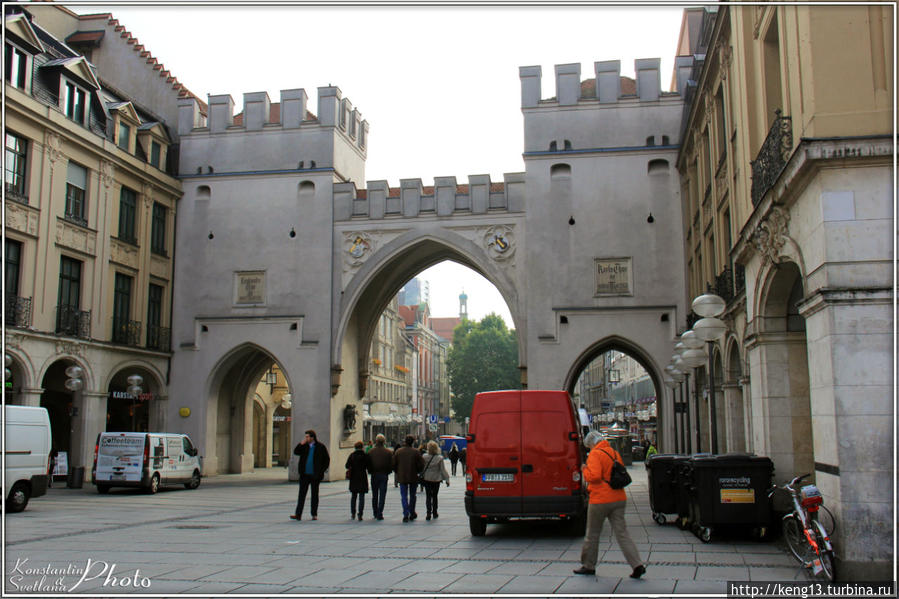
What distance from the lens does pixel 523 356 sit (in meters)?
29.0

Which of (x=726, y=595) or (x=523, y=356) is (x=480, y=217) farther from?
(x=726, y=595)

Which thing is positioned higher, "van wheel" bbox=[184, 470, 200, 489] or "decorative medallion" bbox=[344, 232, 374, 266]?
"decorative medallion" bbox=[344, 232, 374, 266]

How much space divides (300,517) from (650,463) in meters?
6.61

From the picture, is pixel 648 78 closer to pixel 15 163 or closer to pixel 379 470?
pixel 379 470

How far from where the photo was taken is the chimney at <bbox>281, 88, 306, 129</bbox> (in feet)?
106

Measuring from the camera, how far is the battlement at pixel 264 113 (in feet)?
105

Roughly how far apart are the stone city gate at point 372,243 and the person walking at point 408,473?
12365 mm

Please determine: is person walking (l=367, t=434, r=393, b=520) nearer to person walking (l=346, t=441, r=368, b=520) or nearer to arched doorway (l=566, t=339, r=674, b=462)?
person walking (l=346, t=441, r=368, b=520)

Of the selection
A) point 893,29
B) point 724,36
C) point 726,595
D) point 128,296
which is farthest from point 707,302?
point 128,296

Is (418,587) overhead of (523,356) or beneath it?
beneath

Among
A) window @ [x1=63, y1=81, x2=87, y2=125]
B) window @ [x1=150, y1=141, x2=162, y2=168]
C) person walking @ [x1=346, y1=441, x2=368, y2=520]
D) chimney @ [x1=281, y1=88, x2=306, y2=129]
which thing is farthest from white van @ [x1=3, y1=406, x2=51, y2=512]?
chimney @ [x1=281, y1=88, x2=306, y2=129]

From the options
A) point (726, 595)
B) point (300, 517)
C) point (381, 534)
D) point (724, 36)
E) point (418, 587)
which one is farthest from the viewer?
point (724, 36)

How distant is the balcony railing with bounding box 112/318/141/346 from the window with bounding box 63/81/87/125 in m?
6.70

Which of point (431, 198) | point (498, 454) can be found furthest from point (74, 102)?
point (498, 454)
